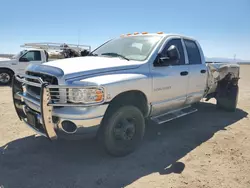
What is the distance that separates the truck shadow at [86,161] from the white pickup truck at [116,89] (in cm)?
31

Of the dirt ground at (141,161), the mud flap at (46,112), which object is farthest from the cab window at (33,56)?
the mud flap at (46,112)

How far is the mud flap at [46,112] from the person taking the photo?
281 cm

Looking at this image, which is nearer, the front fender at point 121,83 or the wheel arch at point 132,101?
the front fender at point 121,83

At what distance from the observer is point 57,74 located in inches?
117

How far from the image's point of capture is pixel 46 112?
2857mm

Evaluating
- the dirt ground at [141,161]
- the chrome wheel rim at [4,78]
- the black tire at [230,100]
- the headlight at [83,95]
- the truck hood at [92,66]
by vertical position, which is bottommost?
the dirt ground at [141,161]

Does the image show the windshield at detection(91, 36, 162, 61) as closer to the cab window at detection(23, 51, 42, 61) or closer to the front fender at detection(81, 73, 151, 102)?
the front fender at detection(81, 73, 151, 102)

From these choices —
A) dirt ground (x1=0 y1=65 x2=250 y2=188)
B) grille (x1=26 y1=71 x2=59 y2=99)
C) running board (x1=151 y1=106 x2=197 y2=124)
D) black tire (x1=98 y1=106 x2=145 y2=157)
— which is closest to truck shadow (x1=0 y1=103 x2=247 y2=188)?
dirt ground (x1=0 y1=65 x2=250 y2=188)

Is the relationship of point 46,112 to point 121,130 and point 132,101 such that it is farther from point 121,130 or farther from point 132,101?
point 132,101

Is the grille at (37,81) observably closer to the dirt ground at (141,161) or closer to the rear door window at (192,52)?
the dirt ground at (141,161)

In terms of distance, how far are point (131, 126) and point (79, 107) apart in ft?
3.29

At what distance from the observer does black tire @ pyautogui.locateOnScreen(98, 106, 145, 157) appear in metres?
3.24

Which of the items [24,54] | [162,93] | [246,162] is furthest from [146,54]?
[24,54]

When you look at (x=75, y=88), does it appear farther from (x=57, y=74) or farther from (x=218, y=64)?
(x=218, y=64)
